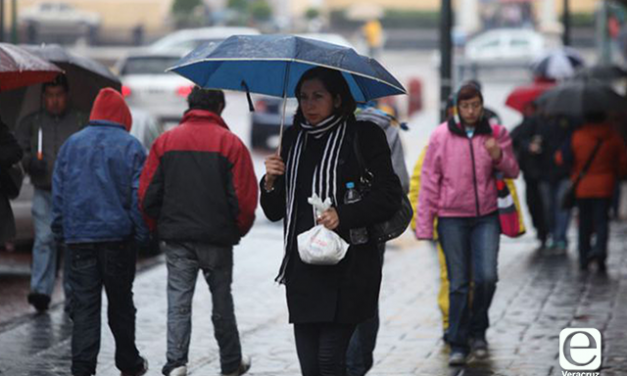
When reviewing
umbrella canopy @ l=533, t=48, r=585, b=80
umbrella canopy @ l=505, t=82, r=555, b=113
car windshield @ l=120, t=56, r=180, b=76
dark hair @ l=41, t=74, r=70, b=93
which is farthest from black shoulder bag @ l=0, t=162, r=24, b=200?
car windshield @ l=120, t=56, r=180, b=76

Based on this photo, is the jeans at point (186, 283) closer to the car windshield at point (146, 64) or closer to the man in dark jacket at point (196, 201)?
the man in dark jacket at point (196, 201)

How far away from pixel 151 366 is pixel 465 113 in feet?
8.39

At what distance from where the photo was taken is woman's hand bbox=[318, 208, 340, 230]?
6656 millimetres

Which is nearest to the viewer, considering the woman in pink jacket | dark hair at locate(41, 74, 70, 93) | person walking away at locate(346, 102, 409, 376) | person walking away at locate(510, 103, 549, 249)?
person walking away at locate(346, 102, 409, 376)

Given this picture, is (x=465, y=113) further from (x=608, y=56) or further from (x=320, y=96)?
(x=608, y=56)

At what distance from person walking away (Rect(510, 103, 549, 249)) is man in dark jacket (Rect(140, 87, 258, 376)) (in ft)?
25.1

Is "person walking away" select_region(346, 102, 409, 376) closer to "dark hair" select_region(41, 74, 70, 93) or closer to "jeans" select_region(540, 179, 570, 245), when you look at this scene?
"dark hair" select_region(41, 74, 70, 93)

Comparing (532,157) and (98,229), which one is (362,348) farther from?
(532,157)

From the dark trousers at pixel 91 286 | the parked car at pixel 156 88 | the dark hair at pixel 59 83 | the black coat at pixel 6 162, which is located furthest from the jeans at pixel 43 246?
the parked car at pixel 156 88

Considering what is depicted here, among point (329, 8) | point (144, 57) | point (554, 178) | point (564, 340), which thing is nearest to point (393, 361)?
point (564, 340)

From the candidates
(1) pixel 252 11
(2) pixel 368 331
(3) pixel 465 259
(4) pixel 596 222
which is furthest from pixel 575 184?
(1) pixel 252 11

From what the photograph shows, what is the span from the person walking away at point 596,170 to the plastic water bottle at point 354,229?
7.47 meters

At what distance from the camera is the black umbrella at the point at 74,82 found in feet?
36.6

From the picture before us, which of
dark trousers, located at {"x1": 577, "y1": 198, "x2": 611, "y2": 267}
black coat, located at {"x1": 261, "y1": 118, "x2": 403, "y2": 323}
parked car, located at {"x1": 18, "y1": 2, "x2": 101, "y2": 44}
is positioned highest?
parked car, located at {"x1": 18, "y1": 2, "x2": 101, "y2": 44}
